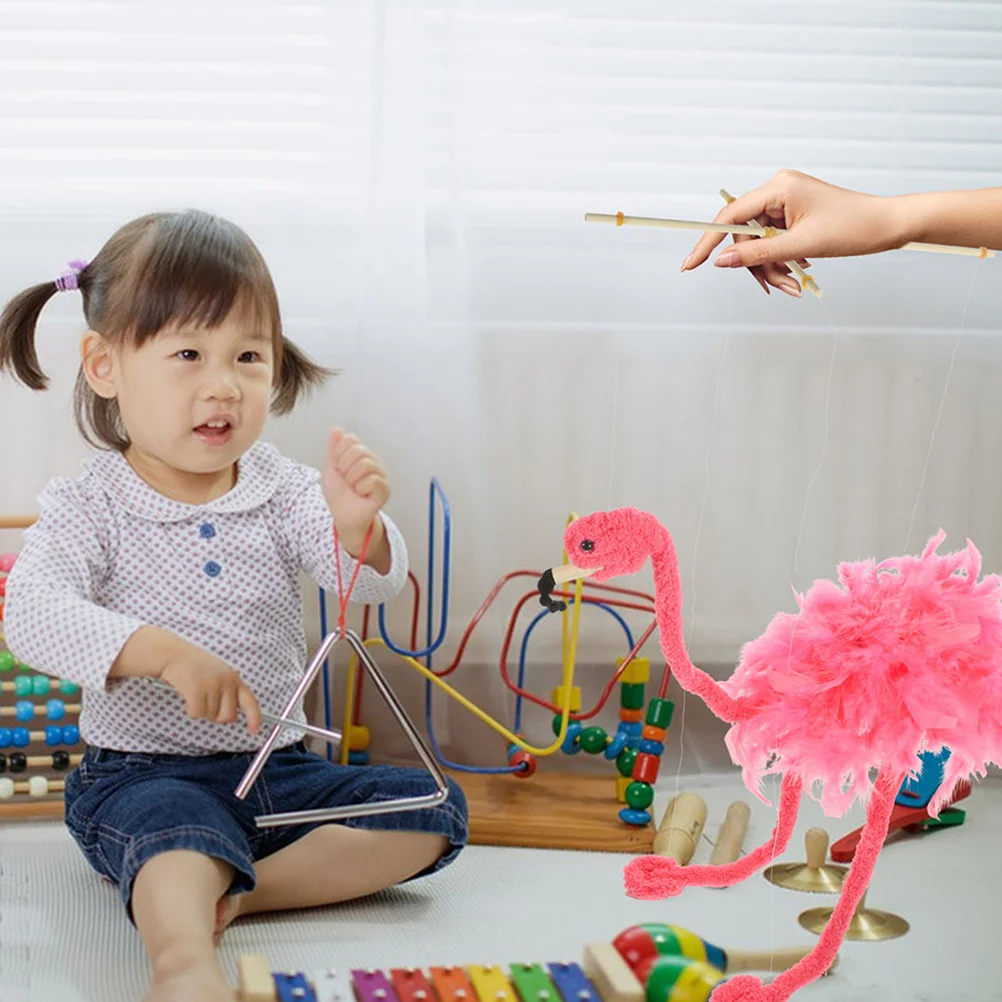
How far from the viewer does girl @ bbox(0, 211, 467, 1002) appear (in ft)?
3.82

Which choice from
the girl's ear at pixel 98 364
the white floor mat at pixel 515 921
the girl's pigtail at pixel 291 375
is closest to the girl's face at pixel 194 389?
the girl's ear at pixel 98 364

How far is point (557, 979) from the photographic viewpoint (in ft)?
3.28

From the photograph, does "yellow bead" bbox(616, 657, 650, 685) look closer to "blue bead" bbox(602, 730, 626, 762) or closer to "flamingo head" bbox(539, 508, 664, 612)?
"blue bead" bbox(602, 730, 626, 762)

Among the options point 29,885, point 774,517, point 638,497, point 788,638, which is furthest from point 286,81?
point 788,638

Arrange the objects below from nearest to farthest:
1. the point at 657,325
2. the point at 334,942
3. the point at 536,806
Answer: the point at 334,942
the point at 536,806
the point at 657,325

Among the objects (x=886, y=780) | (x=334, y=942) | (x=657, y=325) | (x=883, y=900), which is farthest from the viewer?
(x=657, y=325)

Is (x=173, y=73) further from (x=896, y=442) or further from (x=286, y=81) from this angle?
(x=896, y=442)

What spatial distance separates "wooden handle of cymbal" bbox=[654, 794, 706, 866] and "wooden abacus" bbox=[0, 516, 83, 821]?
0.61m

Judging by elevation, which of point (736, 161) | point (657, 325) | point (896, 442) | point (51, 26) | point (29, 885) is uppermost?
point (51, 26)

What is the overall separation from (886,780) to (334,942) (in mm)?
516

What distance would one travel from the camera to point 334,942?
3.76 ft

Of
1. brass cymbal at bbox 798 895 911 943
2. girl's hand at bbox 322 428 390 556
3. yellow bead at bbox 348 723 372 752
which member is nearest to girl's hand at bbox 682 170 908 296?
girl's hand at bbox 322 428 390 556

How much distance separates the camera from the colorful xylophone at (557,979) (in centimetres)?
97

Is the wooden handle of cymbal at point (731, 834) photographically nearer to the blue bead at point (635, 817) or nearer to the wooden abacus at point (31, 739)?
the blue bead at point (635, 817)
